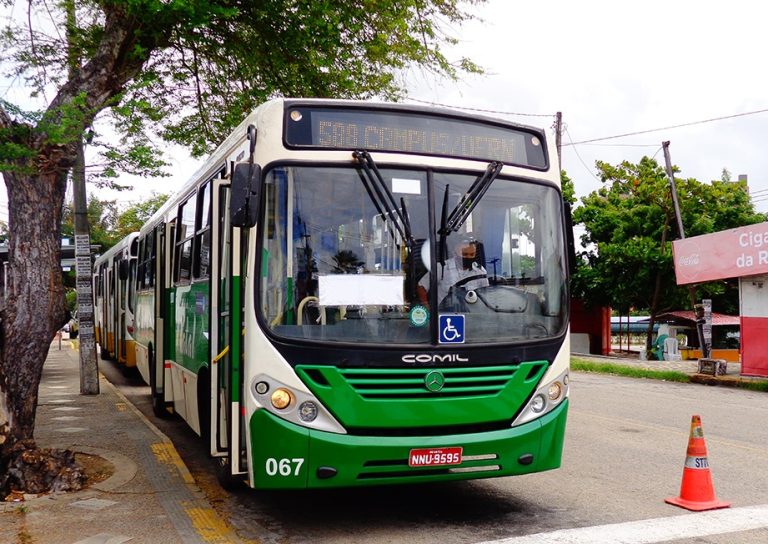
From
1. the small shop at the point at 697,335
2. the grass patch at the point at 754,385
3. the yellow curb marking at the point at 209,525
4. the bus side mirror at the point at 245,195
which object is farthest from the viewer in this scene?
the small shop at the point at 697,335

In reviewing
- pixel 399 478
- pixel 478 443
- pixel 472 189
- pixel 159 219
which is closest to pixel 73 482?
pixel 399 478

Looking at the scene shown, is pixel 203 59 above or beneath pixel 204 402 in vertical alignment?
above

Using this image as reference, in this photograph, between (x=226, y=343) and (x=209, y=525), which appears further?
(x=226, y=343)

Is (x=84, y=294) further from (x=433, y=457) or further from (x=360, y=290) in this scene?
(x=433, y=457)

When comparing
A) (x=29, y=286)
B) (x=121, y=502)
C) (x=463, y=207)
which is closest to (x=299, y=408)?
(x=463, y=207)

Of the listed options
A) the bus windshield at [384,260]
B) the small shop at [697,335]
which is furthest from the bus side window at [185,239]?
the small shop at [697,335]

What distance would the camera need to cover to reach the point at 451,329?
18.5 feet

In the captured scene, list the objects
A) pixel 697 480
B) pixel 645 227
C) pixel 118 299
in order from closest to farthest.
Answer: pixel 697 480
pixel 118 299
pixel 645 227

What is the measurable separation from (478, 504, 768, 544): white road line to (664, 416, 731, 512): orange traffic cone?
147 millimetres

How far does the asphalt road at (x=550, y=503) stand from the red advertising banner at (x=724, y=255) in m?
9.34

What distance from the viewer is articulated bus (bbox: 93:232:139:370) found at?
16312 millimetres

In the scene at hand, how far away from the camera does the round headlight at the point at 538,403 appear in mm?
5918

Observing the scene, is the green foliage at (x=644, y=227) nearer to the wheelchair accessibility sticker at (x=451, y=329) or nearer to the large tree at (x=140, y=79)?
the large tree at (x=140, y=79)

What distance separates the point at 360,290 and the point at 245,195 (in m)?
1.02
